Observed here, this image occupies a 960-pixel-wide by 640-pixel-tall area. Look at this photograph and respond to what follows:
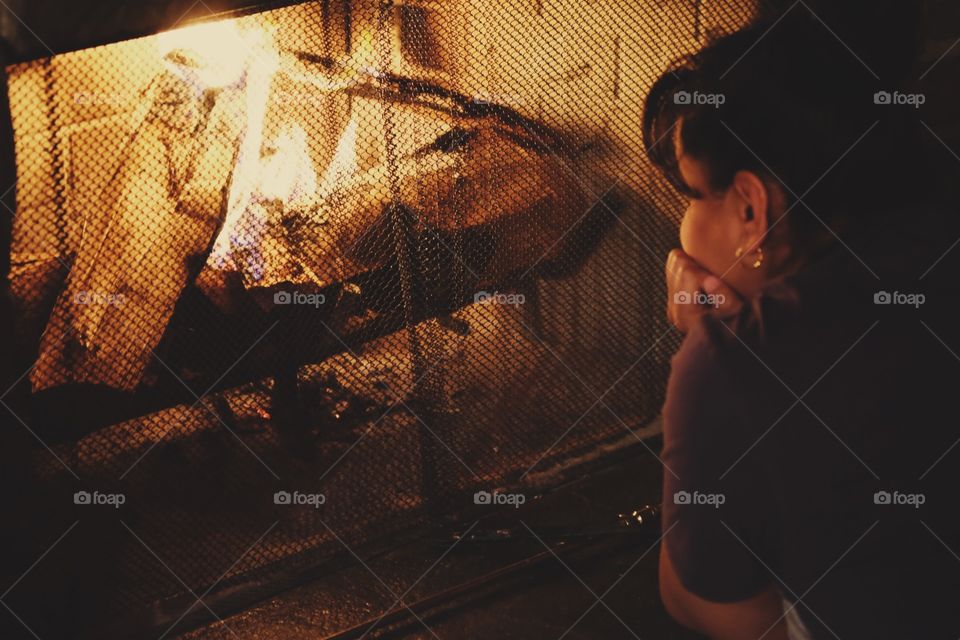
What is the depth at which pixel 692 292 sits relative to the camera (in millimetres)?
1515

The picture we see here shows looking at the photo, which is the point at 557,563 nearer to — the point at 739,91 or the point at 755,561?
the point at 755,561

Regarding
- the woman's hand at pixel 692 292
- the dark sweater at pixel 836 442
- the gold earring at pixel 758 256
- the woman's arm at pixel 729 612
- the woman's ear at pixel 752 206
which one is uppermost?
the woman's ear at pixel 752 206

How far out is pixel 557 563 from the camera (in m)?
3.54

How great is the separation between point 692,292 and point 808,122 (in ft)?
1.21

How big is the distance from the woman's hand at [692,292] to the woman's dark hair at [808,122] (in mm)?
163

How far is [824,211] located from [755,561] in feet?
1.87

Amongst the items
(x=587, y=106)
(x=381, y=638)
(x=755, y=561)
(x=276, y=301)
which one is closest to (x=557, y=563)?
(x=381, y=638)

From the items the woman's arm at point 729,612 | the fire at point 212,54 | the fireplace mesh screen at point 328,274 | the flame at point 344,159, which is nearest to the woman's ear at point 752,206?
the woman's arm at point 729,612

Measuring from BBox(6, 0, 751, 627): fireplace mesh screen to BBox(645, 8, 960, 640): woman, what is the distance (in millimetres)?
2140

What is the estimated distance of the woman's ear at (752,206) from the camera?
1.32 meters

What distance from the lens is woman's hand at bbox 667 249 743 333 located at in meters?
1.45

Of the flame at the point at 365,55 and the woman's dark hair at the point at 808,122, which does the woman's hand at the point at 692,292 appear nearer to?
the woman's dark hair at the point at 808,122

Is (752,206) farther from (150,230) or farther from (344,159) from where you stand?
(150,230)

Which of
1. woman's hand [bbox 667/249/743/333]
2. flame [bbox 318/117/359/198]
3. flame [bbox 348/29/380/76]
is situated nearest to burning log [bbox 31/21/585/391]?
flame [bbox 318/117/359/198]
